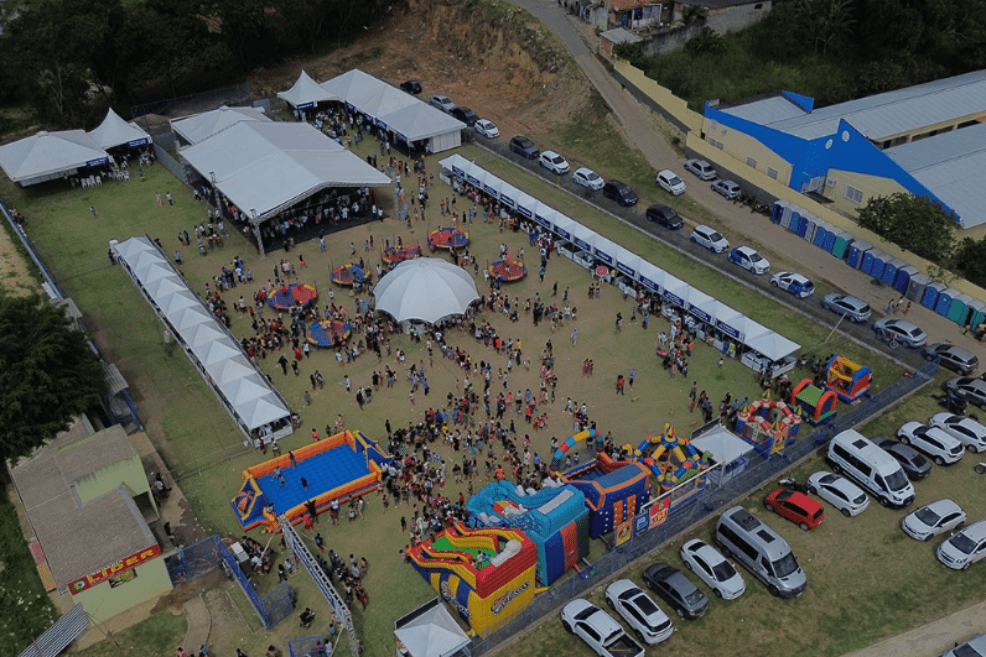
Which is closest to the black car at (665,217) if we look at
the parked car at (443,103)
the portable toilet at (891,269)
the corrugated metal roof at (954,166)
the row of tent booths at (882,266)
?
the row of tent booths at (882,266)

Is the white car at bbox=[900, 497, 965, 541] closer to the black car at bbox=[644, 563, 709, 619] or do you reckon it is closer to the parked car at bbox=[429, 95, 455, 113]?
the black car at bbox=[644, 563, 709, 619]

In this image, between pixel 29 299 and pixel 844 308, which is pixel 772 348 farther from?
pixel 29 299

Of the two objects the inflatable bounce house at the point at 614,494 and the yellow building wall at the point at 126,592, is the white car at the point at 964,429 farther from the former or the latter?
the yellow building wall at the point at 126,592

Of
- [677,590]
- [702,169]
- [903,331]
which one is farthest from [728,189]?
[677,590]

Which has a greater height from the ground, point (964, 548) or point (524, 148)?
point (524, 148)

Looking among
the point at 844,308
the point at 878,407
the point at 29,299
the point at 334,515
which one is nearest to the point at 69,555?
the point at 334,515

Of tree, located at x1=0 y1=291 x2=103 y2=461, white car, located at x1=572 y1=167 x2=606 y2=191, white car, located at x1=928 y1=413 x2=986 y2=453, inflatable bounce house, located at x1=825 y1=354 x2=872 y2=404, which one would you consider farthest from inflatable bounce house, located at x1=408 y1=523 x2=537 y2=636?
white car, located at x1=572 y1=167 x2=606 y2=191

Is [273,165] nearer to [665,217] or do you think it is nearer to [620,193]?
[620,193]
